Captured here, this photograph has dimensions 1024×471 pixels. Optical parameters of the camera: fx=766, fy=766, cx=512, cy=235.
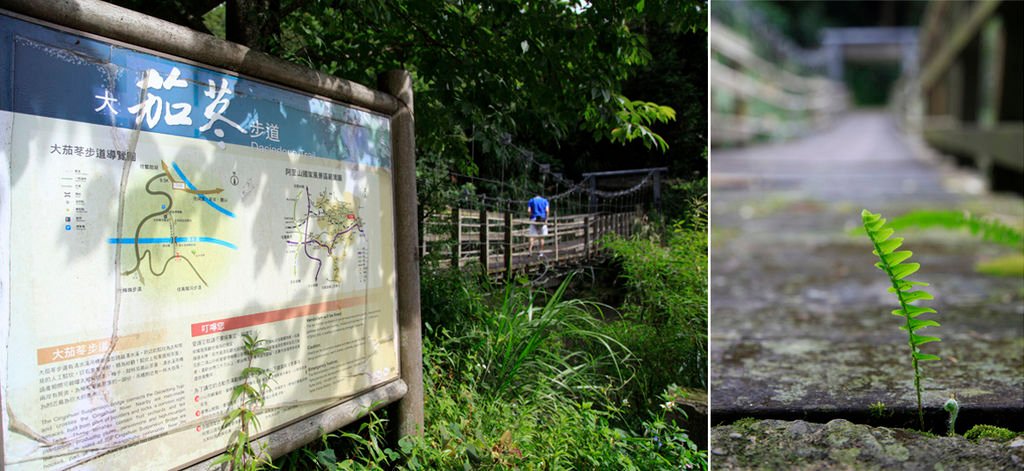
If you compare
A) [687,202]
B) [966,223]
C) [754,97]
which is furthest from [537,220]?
[754,97]

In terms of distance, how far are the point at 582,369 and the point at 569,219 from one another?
1.05ft

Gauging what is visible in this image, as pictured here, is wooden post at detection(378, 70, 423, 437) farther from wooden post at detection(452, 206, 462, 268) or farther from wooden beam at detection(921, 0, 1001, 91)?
wooden beam at detection(921, 0, 1001, 91)

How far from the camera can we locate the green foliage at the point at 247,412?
4.52 ft

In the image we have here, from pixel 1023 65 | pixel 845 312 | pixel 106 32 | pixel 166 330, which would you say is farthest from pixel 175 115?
pixel 1023 65

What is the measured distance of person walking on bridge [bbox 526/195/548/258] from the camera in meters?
1.53

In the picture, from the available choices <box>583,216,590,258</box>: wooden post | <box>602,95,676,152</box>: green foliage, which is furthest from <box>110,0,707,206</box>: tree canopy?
<box>583,216,590,258</box>: wooden post

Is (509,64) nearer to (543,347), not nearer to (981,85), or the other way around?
(543,347)

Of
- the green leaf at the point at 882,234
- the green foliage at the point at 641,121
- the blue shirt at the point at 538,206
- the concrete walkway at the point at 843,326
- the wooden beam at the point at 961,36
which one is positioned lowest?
the concrete walkway at the point at 843,326

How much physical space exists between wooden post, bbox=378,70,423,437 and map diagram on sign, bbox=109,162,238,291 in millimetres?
529

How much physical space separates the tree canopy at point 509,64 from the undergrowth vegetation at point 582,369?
0.82 feet

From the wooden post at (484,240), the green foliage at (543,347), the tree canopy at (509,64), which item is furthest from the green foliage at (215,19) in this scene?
the green foliage at (543,347)

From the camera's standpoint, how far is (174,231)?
124 cm

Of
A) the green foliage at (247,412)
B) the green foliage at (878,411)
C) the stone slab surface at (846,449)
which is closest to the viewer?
the stone slab surface at (846,449)

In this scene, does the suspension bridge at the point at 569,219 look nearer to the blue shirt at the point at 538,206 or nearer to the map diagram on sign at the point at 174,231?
the blue shirt at the point at 538,206
